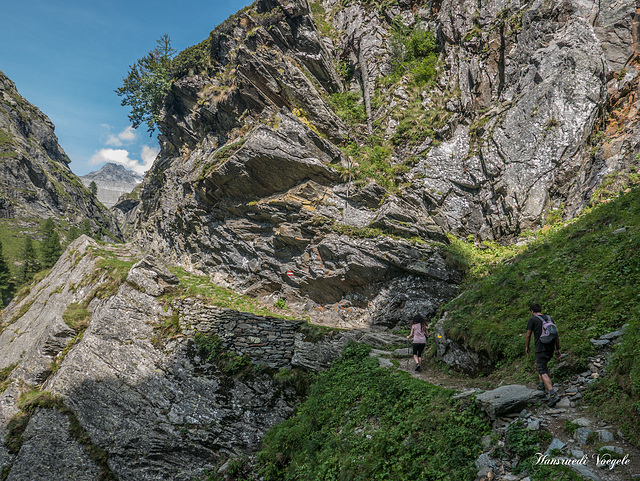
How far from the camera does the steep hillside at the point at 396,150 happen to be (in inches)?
690

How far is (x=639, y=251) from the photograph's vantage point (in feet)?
24.5

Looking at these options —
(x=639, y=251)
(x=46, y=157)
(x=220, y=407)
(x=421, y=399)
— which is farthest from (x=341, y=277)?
(x=46, y=157)

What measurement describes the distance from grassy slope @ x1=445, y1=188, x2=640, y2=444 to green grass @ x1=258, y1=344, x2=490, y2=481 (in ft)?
6.95

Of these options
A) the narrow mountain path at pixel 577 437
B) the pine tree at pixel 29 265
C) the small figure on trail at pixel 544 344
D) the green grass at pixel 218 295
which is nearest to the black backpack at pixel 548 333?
the small figure on trail at pixel 544 344

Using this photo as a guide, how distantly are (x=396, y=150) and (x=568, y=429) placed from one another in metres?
20.9

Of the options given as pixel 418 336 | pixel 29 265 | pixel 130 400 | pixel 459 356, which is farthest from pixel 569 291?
pixel 29 265

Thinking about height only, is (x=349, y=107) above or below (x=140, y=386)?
above

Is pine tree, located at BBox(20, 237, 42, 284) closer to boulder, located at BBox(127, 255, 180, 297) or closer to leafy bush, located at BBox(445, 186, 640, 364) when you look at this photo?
boulder, located at BBox(127, 255, 180, 297)

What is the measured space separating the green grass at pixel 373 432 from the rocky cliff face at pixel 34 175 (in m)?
112

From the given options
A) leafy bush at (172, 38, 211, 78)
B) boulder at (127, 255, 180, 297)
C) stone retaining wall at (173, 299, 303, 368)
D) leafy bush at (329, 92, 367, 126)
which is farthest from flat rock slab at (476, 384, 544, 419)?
leafy bush at (172, 38, 211, 78)

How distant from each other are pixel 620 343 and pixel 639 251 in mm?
3179

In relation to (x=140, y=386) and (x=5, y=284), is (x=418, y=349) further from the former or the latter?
(x=5, y=284)

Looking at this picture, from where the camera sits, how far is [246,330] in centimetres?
1458

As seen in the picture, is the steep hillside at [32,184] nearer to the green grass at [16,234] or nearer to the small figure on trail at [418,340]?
the green grass at [16,234]
